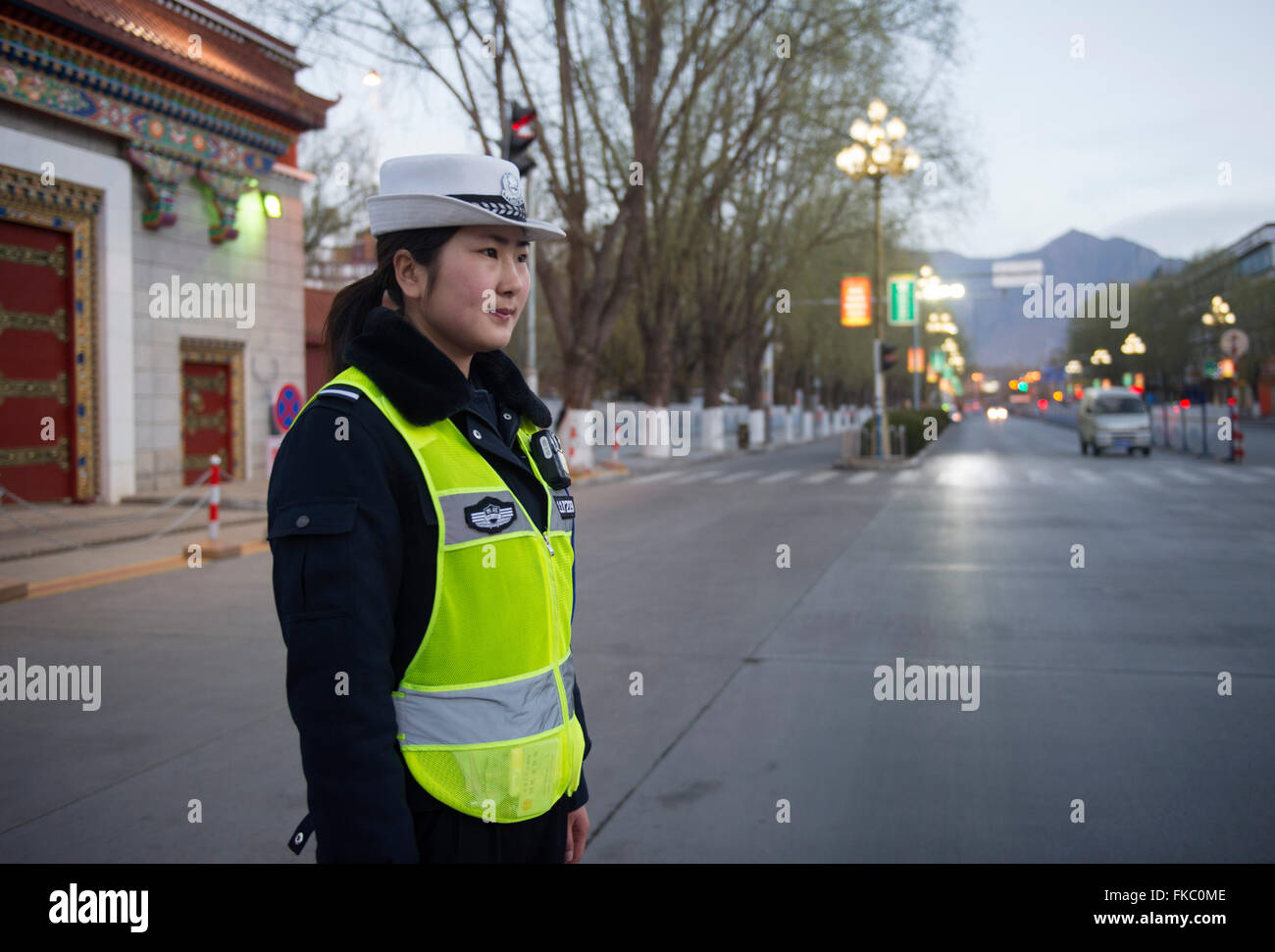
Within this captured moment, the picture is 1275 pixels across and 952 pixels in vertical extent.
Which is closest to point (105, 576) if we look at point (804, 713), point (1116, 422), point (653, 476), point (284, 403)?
point (284, 403)

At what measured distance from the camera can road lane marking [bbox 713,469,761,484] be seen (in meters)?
23.9

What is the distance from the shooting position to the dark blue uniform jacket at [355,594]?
1748 millimetres

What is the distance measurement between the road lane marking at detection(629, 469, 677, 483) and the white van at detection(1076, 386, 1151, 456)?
465 inches

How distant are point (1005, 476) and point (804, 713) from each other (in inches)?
748

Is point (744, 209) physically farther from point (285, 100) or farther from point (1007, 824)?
point (1007, 824)

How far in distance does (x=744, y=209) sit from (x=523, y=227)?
34.6 metres

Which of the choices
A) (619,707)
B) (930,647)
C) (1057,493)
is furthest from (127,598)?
(1057,493)

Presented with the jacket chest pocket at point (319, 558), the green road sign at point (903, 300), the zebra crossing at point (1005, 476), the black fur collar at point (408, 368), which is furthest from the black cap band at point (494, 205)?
the green road sign at point (903, 300)

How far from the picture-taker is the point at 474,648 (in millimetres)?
1864

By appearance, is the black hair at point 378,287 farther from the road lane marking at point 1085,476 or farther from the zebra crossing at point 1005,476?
the road lane marking at point 1085,476

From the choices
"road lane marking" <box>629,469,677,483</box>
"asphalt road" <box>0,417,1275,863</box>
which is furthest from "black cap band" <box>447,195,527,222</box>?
"road lane marking" <box>629,469,677,483</box>

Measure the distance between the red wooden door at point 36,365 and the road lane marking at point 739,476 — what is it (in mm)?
12485

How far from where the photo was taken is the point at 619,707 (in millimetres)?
5855

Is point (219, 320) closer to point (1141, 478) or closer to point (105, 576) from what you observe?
point (105, 576)
